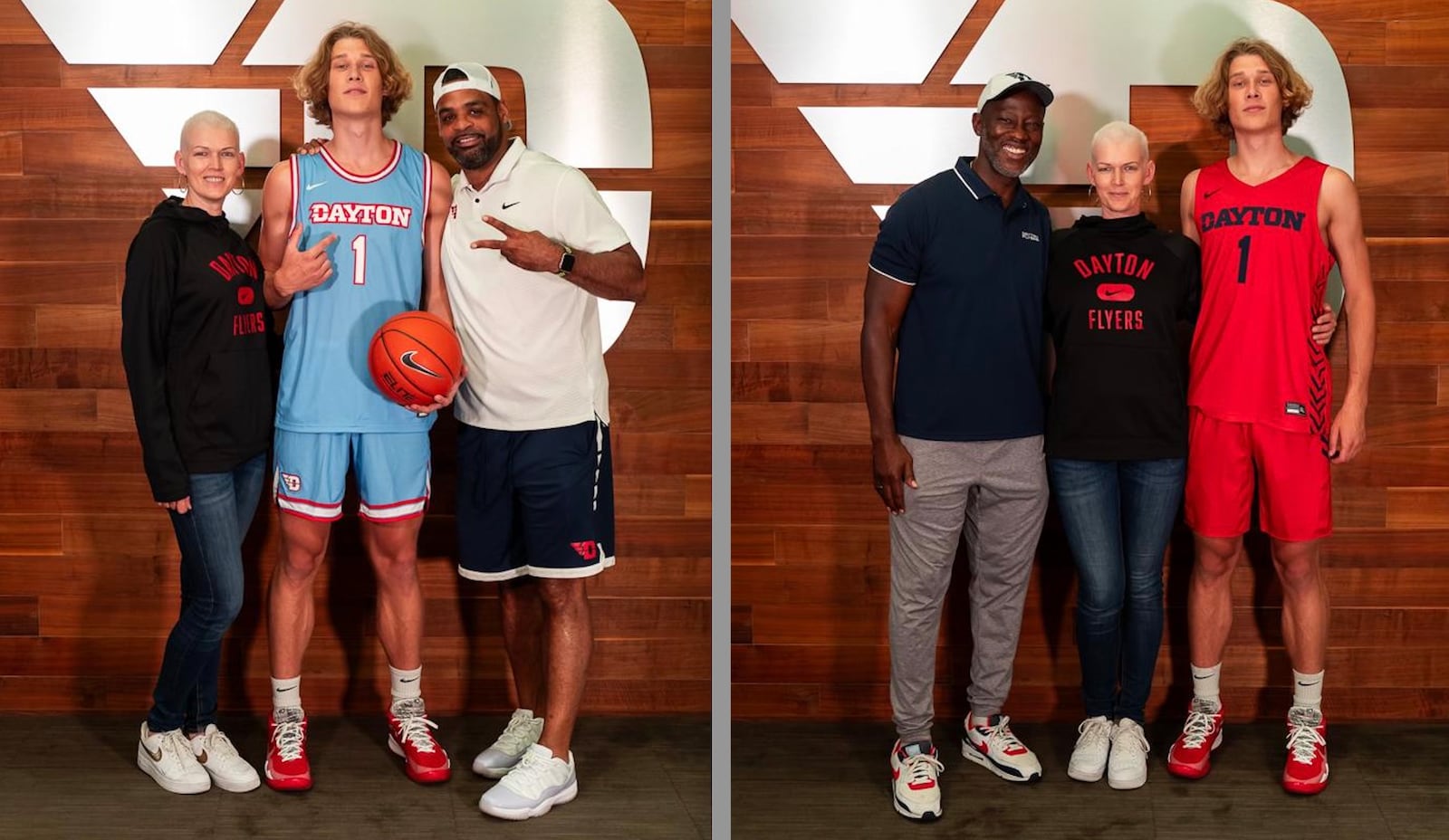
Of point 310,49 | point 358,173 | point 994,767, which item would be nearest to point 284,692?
point 358,173

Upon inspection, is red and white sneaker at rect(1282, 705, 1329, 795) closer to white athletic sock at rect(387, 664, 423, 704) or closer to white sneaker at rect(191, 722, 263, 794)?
white athletic sock at rect(387, 664, 423, 704)

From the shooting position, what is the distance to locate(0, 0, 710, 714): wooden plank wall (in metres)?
3.06

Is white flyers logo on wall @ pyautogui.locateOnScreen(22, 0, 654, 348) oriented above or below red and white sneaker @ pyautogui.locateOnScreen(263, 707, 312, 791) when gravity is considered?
above

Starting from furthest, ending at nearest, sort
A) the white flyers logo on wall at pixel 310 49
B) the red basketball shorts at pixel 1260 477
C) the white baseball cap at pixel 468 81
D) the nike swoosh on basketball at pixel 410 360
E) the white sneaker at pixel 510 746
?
the white flyers logo on wall at pixel 310 49
the white sneaker at pixel 510 746
the red basketball shorts at pixel 1260 477
the white baseball cap at pixel 468 81
the nike swoosh on basketball at pixel 410 360

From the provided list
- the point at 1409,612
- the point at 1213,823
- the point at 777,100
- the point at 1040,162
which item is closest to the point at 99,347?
the point at 777,100

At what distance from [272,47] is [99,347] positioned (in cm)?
86

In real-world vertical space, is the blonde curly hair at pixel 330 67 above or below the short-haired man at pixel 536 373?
above

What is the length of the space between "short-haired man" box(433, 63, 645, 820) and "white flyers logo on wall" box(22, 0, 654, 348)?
0.32 meters

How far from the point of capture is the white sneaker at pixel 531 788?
8.81 ft

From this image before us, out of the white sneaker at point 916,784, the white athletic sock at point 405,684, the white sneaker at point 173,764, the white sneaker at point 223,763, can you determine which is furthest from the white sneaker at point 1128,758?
the white sneaker at point 173,764

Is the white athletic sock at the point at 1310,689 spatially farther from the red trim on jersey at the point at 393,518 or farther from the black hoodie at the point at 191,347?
the black hoodie at the point at 191,347

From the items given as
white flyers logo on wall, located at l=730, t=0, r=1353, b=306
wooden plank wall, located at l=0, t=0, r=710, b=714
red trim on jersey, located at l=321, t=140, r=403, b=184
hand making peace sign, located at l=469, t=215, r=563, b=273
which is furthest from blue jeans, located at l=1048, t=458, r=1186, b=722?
red trim on jersey, located at l=321, t=140, r=403, b=184

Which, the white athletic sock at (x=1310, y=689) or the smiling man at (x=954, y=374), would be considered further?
the white athletic sock at (x=1310, y=689)

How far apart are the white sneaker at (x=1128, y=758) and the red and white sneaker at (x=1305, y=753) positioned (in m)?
0.31
